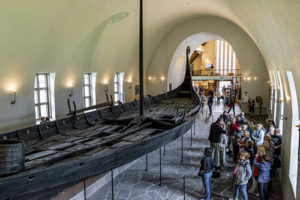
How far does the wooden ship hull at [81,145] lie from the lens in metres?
3.83

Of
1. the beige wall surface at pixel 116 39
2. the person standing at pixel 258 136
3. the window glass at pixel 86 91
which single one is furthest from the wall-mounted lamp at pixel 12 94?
the person standing at pixel 258 136

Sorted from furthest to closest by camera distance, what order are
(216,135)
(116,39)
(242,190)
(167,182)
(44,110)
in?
(116,39) < (44,110) < (216,135) < (167,182) < (242,190)

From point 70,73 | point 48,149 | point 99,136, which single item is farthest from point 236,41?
point 48,149

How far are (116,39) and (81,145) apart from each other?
11890mm

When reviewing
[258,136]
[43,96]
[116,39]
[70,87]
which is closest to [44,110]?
[43,96]

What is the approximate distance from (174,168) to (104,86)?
10.0 meters

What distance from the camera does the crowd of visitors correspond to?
20.8ft

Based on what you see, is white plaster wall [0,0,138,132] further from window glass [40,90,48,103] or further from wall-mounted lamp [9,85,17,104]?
window glass [40,90,48,103]

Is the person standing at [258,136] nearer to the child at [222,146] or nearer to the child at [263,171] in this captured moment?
the child at [222,146]

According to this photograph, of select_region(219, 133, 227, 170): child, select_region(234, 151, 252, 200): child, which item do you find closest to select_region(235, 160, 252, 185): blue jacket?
select_region(234, 151, 252, 200): child

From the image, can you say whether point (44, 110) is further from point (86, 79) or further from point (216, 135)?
point (216, 135)

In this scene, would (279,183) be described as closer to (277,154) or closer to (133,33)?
(277,154)

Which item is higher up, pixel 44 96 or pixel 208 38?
pixel 208 38

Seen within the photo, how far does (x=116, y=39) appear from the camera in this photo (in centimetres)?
1686
